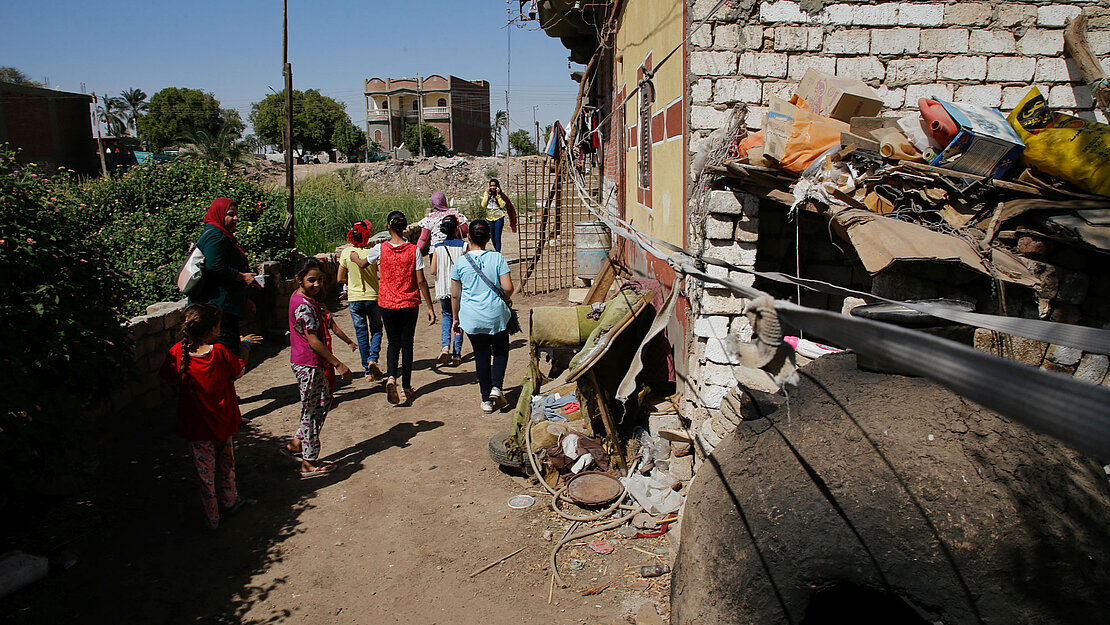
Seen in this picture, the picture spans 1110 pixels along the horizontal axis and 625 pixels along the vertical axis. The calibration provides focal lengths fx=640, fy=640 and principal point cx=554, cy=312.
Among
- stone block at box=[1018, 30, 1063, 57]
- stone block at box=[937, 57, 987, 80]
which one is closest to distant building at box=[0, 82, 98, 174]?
stone block at box=[937, 57, 987, 80]

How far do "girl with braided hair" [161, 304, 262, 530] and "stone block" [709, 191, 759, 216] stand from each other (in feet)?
11.7

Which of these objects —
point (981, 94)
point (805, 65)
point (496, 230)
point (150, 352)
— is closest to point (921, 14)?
point (981, 94)

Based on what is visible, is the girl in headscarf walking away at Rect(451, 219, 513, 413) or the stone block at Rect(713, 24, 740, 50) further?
the girl in headscarf walking away at Rect(451, 219, 513, 413)

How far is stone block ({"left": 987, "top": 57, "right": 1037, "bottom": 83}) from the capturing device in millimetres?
4969

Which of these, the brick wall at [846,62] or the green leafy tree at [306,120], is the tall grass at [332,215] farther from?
the green leafy tree at [306,120]

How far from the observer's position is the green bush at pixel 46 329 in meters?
3.18

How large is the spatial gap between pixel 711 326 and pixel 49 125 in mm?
A: 36229

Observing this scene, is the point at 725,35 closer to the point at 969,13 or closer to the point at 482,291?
the point at 969,13

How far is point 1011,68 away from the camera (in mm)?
4984

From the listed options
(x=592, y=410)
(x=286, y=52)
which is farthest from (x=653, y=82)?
(x=286, y=52)

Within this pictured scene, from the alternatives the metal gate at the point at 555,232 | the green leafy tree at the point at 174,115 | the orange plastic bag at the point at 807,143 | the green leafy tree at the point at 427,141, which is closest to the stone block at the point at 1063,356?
the orange plastic bag at the point at 807,143

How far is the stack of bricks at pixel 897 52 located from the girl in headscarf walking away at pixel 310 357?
3239mm

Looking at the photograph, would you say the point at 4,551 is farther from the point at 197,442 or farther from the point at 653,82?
the point at 653,82

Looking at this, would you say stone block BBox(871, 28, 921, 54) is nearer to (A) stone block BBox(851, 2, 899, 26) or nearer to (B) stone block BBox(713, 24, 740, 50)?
(A) stone block BBox(851, 2, 899, 26)
